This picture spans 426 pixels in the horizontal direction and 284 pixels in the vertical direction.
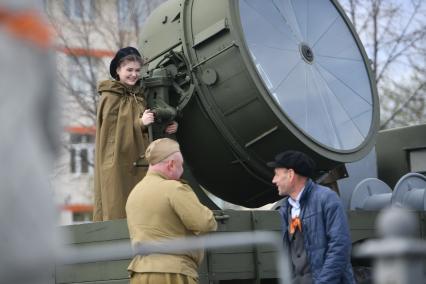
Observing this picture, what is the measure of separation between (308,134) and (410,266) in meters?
5.14

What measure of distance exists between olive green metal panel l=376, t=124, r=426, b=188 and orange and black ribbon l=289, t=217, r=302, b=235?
11.3 ft

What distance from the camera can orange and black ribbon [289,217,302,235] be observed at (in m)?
5.95

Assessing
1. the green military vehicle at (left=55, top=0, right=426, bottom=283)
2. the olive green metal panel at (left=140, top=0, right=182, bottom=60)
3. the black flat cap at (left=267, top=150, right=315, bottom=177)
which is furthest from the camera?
the olive green metal panel at (left=140, top=0, right=182, bottom=60)

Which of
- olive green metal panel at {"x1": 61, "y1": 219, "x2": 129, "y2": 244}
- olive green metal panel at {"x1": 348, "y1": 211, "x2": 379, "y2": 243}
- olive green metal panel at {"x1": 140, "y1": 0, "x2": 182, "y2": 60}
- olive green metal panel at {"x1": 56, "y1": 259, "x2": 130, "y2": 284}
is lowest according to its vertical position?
olive green metal panel at {"x1": 56, "y1": 259, "x2": 130, "y2": 284}

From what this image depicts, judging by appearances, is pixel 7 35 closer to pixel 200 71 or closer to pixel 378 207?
pixel 200 71

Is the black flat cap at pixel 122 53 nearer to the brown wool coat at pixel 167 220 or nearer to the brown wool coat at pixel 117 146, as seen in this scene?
the brown wool coat at pixel 117 146

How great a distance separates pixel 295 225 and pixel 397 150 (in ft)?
12.1

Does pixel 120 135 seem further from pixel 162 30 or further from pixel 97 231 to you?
pixel 162 30

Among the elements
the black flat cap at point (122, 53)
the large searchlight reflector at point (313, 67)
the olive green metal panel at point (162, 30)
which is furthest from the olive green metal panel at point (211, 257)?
the olive green metal panel at point (162, 30)

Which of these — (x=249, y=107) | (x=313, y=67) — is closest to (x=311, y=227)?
(x=249, y=107)

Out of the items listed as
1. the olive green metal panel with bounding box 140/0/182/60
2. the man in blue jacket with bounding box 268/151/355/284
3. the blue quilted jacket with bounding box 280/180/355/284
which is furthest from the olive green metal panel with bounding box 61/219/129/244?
the olive green metal panel with bounding box 140/0/182/60

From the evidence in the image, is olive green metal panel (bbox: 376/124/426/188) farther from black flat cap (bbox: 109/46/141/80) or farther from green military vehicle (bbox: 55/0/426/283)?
black flat cap (bbox: 109/46/141/80)

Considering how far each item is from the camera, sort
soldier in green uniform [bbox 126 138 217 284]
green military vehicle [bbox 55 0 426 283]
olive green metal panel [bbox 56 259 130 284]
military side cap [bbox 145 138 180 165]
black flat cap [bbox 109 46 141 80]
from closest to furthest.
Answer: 1. soldier in green uniform [bbox 126 138 217 284]
2. military side cap [bbox 145 138 180 165]
3. olive green metal panel [bbox 56 259 130 284]
4. green military vehicle [bbox 55 0 426 283]
5. black flat cap [bbox 109 46 141 80]

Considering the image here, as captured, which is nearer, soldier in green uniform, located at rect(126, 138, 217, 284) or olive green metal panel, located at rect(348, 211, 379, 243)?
soldier in green uniform, located at rect(126, 138, 217, 284)
